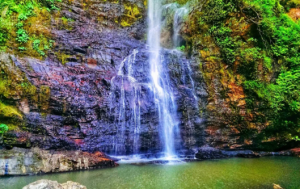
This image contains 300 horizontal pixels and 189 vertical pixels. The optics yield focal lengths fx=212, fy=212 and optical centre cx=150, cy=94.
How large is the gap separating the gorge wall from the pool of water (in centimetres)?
221

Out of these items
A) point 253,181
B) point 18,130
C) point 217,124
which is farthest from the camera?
point 217,124

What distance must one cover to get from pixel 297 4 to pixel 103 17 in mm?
13820

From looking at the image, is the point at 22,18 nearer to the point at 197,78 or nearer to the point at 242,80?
the point at 197,78

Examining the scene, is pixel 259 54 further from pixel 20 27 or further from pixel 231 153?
pixel 20 27

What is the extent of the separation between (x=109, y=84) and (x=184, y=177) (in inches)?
247

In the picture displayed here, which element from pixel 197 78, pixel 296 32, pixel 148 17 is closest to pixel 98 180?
pixel 197 78

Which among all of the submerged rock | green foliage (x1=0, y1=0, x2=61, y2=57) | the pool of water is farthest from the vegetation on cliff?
green foliage (x1=0, y1=0, x2=61, y2=57)

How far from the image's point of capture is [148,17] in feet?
61.9

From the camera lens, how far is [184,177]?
7230 mm

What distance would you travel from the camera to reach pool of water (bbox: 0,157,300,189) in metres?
6.38

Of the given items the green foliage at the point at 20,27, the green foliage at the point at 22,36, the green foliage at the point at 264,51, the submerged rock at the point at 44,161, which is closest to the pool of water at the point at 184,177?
the submerged rock at the point at 44,161

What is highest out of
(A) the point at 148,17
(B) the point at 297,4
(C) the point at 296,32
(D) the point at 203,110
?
(A) the point at 148,17

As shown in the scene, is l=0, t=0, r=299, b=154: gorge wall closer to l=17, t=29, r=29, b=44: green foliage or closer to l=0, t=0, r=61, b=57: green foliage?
l=0, t=0, r=61, b=57: green foliage

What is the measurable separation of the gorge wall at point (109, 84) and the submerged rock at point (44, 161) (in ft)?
1.73
